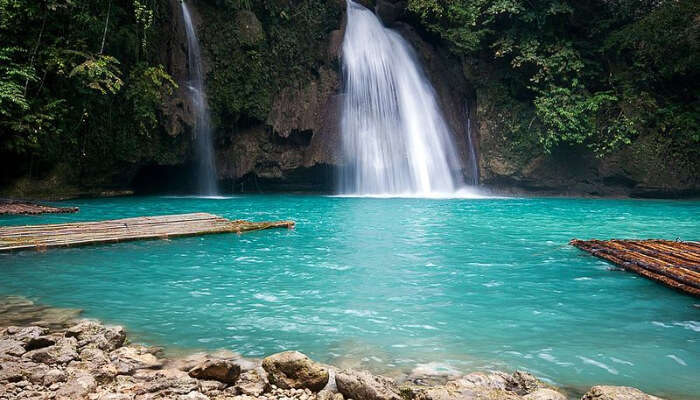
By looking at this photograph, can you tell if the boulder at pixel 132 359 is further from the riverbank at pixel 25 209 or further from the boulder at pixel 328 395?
the riverbank at pixel 25 209

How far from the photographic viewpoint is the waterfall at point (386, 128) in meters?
21.9

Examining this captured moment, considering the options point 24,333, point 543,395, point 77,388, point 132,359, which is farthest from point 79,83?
point 543,395

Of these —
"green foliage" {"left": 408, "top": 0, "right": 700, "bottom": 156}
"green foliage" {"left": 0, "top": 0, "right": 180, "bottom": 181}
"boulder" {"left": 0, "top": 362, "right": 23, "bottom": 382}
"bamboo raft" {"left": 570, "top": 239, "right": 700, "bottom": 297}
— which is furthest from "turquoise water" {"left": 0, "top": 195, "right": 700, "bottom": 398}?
"green foliage" {"left": 408, "top": 0, "right": 700, "bottom": 156}

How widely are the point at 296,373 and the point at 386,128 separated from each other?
1959 cm

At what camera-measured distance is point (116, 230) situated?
29.1 feet

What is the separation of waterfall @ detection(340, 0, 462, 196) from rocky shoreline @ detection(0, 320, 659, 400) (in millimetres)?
18394

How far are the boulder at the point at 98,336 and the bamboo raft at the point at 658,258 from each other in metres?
5.53

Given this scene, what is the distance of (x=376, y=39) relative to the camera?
2298 centimetres

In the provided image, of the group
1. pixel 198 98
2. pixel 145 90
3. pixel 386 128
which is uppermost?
pixel 198 98

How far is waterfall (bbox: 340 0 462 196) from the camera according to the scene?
71.8 ft

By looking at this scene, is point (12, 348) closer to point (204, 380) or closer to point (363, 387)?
point (204, 380)

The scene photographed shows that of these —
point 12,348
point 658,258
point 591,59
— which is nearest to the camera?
point 12,348

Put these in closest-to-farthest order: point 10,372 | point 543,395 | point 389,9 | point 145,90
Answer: point 543,395
point 10,372
point 145,90
point 389,9

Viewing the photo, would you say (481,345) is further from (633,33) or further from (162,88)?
(633,33)
